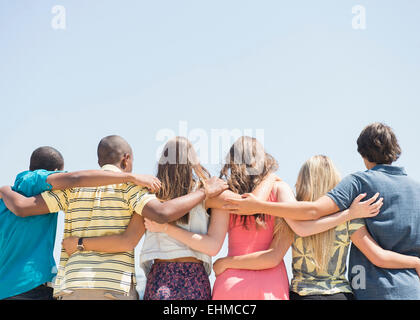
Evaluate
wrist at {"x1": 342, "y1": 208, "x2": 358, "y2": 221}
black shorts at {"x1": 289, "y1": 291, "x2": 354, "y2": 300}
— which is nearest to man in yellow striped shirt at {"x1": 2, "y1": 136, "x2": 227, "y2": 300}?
wrist at {"x1": 342, "y1": 208, "x2": 358, "y2": 221}

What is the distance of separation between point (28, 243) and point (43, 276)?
401 millimetres

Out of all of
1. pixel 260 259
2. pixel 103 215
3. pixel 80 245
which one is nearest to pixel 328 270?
pixel 260 259

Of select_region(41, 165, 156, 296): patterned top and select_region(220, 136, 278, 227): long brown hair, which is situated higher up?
select_region(220, 136, 278, 227): long brown hair

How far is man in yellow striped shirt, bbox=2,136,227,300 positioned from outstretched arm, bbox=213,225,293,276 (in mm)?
683

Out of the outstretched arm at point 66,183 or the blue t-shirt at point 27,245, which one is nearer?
the outstretched arm at point 66,183

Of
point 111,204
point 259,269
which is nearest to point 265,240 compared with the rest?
point 259,269

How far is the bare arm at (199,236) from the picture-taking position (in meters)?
5.16

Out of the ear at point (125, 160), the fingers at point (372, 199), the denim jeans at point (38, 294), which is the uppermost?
the ear at point (125, 160)

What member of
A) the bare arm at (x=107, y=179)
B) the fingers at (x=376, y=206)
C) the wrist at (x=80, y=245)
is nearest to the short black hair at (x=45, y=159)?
the bare arm at (x=107, y=179)

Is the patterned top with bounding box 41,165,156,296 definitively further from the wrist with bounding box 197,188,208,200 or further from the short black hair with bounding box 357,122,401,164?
the short black hair with bounding box 357,122,401,164

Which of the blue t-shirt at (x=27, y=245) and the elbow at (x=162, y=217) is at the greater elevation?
the elbow at (x=162, y=217)

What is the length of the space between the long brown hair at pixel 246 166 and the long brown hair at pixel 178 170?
297 millimetres

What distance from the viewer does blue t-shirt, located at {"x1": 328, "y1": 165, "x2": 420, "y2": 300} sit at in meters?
5.10

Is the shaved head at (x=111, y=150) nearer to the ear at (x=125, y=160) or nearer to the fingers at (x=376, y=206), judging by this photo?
the ear at (x=125, y=160)
